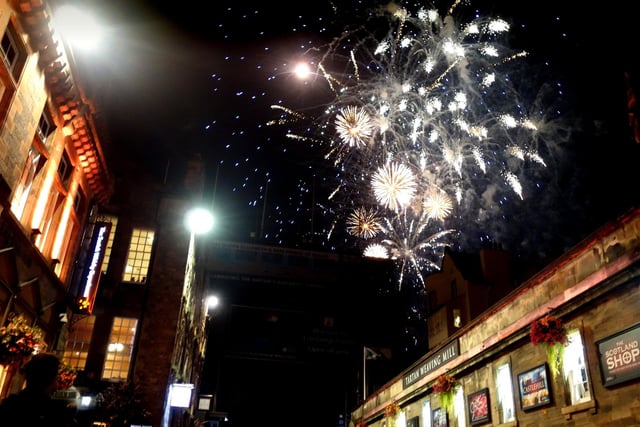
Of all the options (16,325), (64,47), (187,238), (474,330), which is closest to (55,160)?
(64,47)

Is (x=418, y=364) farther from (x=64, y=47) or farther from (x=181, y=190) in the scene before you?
(x=64, y=47)

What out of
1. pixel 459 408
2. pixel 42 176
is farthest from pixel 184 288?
pixel 459 408

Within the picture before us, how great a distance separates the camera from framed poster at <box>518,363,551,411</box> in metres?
12.5

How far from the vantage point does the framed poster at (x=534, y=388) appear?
12461mm

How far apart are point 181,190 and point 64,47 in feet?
50.8

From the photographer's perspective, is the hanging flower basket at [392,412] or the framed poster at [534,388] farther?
the hanging flower basket at [392,412]

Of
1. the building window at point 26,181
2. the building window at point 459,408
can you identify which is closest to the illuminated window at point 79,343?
the building window at point 26,181

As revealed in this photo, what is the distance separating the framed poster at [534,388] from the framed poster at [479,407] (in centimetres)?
214

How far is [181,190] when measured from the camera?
29.4 metres

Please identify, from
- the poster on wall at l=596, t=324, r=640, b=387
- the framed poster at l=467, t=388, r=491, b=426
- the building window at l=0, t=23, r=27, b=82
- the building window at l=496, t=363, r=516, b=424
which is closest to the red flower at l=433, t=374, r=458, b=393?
the framed poster at l=467, t=388, r=491, b=426

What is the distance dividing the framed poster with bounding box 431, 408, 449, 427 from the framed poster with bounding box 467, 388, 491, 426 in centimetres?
220

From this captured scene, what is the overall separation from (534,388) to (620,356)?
353 centimetres

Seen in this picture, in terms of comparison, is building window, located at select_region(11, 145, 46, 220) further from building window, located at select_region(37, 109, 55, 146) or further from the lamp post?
the lamp post

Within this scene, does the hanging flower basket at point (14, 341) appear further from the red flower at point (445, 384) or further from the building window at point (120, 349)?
the red flower at point (445, 384)
